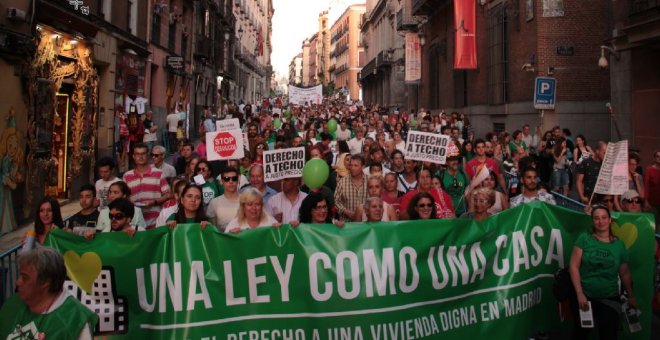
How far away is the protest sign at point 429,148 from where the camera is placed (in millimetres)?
9273

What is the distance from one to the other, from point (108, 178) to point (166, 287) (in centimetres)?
300

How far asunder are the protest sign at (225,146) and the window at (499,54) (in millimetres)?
17432

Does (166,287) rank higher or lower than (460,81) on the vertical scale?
lower

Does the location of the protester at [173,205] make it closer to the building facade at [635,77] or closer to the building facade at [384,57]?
the building facade at [635,77]

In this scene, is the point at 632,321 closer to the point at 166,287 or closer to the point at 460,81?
the point at 166,287

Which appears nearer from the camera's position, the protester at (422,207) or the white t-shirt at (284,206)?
the protester at (422,207)

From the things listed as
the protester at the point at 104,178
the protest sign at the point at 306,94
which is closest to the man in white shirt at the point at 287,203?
the protester at the point at 104,178

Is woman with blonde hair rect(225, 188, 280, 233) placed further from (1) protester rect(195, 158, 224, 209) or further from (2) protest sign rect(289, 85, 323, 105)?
(2) protest sign rect(289, 85, 323, 105)

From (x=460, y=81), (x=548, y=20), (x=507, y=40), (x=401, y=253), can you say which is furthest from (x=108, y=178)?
(x=460, y=81)

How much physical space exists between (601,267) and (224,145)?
617cm

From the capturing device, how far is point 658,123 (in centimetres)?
1675

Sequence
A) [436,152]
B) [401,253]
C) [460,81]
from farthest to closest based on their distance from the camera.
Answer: [460,81]
[436,152]
[401,253]

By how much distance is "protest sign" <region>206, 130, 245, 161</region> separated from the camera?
31.4ft

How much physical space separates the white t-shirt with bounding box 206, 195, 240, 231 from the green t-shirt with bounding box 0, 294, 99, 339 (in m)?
3.29
